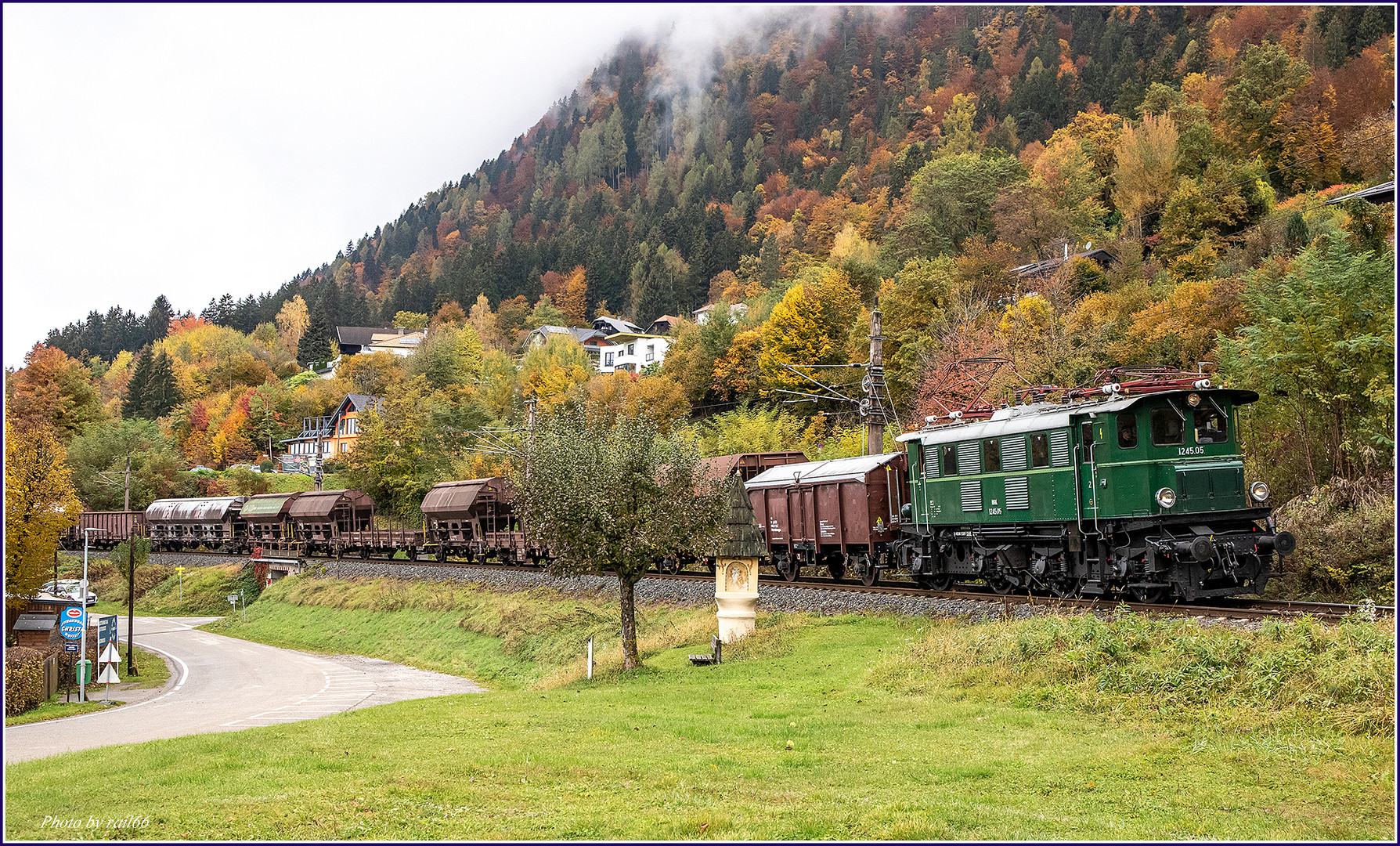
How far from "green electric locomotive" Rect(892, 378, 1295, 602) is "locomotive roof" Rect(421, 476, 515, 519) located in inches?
1125

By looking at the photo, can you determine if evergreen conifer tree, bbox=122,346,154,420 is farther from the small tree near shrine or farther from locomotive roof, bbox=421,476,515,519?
the small tree near shrine

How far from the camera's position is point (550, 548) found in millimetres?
25391

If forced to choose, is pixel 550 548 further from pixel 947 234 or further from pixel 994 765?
pixel 947 234

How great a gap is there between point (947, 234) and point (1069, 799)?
231ft

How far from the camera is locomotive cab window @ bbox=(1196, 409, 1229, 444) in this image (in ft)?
67.9

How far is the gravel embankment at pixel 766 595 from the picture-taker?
23016 mm

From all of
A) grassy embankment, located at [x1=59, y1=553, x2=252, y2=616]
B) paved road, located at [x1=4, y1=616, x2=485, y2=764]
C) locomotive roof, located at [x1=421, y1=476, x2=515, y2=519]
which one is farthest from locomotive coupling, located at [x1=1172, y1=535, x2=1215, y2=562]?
grassy embankment, located at [x1=59, y1=553, x2=252, y2=616]

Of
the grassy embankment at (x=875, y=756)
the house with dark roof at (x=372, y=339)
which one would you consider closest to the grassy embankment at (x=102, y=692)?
the grassy embankment at (x=875, y=756)

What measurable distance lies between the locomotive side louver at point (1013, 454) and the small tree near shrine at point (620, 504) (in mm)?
7246

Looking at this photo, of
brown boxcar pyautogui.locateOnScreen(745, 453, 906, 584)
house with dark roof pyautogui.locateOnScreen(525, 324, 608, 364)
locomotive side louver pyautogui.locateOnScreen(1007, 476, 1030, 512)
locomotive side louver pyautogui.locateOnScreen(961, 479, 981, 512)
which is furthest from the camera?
house with dark roof pyautogui.locateOnScreen(525, 324, 608, 364)

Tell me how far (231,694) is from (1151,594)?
29.6 m

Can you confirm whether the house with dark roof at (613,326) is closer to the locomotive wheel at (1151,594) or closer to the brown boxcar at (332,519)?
the brown boxcar at (332,519)

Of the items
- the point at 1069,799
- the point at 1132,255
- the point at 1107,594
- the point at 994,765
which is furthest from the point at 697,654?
the point at 1132,255

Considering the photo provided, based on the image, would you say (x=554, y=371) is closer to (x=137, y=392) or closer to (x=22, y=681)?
(x=22, y=681)
